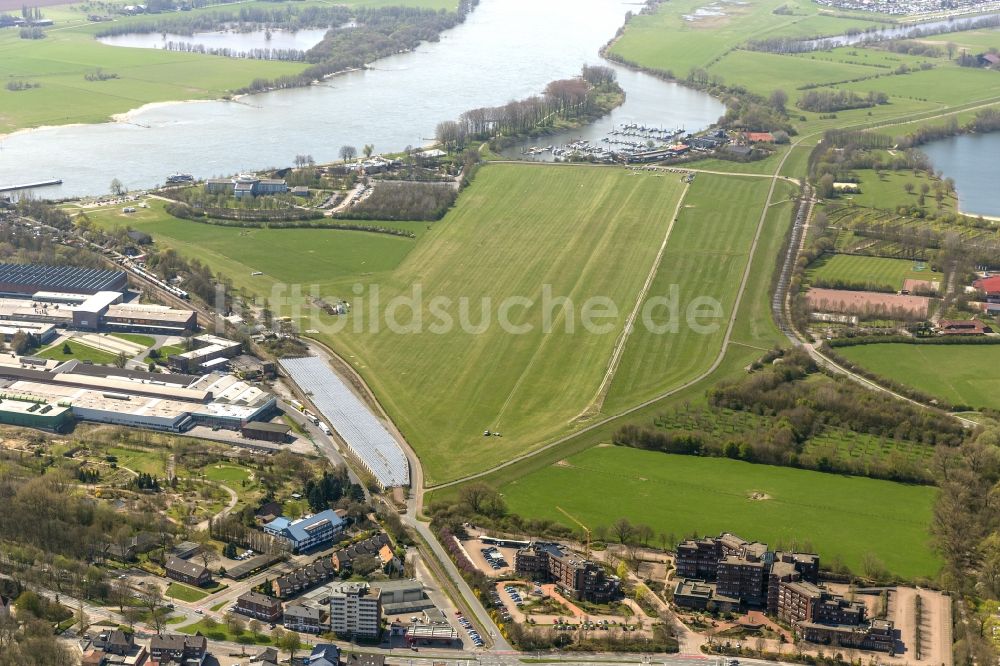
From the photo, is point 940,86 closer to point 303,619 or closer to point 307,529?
point 307,529

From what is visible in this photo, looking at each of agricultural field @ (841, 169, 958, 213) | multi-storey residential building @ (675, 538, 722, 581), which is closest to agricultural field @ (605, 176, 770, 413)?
agricultural field @ (841, 169, 958, 213)

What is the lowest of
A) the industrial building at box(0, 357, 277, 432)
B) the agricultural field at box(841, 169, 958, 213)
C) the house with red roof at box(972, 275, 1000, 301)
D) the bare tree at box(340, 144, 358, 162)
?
the industrial building at box(0, 357, 277, 432)

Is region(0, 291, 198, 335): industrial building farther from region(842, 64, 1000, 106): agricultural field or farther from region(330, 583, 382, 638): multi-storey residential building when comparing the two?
region(842, 64, 1000, 106): agricultural field

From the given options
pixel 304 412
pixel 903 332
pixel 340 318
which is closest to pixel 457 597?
pixel 304 412

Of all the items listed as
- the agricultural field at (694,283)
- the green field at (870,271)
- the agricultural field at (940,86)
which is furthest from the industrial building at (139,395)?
the agricultural field at (940,86)

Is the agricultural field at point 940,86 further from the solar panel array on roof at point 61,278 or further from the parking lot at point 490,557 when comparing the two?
the parking lot at point 490,557
